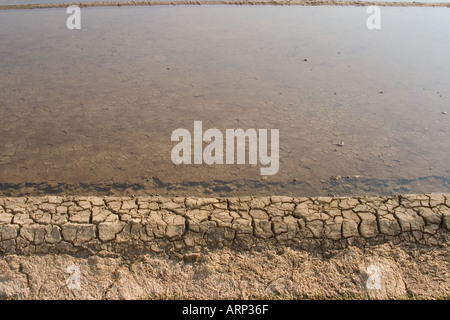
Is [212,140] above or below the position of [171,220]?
above

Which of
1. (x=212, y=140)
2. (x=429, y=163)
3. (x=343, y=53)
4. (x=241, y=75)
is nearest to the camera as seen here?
(x=429, y=163)

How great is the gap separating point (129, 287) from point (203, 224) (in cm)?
61

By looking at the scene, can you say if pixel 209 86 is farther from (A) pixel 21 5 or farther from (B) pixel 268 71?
(A) pixel 21 5

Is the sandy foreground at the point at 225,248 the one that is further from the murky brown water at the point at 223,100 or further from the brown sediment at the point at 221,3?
the brown sediment at the point at 221,3

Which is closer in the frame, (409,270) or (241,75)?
(409,270)

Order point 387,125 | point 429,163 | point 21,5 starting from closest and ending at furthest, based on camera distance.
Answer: point 429,163 → point 387,125 → point 21,5

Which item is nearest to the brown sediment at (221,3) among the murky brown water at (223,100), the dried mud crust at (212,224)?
the murky brown water at (223,100)

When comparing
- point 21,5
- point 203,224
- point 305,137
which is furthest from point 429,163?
point 21,5

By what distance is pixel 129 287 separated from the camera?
8.32 ft

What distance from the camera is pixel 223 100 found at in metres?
4.69

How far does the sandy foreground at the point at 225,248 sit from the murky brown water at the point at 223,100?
391 millimetres

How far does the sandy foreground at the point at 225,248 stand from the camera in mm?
2531

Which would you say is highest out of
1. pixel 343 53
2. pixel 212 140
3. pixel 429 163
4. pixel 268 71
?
pixel 343 53

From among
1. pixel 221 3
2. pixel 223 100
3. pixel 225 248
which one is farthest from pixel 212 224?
pixel 221 3
